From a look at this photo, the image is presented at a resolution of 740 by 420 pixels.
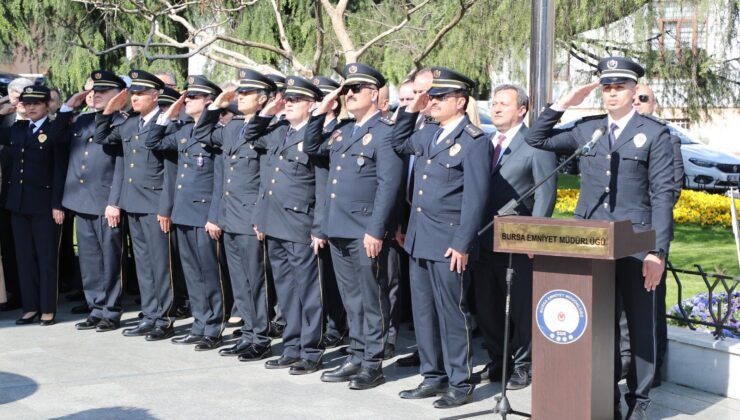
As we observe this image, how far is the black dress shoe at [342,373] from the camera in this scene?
23.6 feet

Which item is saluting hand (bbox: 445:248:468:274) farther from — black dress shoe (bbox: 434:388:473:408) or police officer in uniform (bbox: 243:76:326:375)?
police officer in uniform (bbox: 243:76:326:375)

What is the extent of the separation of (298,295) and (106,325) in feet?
7.12

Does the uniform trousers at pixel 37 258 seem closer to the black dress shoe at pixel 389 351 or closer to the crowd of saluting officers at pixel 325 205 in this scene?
the crowd of saluting officers at pixel 325 205

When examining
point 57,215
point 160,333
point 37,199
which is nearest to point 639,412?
point 160,333

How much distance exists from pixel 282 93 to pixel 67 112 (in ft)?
8.44

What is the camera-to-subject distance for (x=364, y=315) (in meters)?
7.23

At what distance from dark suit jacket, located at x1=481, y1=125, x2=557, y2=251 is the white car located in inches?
626

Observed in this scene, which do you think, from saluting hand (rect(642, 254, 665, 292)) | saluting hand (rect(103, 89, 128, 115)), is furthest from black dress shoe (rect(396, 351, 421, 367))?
saluting hand (rect(103, 89, 128, 115))

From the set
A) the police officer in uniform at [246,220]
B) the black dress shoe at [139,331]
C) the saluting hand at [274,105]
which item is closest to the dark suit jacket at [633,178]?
the saluting hand at [274,105]

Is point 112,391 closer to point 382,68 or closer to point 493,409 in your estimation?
point 493,409

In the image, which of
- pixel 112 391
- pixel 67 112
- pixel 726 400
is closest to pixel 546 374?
pixel 726 400

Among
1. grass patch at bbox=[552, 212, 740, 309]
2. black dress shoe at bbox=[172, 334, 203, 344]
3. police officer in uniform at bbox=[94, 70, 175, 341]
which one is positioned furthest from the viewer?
grass patch at bbox=[552, 212, 740, 309]

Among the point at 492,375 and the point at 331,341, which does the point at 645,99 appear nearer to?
the point at 492,375

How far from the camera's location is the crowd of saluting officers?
20.1 ft
